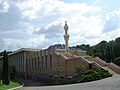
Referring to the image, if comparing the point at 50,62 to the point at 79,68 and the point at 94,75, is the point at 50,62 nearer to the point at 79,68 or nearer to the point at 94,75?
the point at 79,68

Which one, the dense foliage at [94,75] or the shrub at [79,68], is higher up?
the shrub at [79,68]

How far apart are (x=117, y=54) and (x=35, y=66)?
20888 millimetres

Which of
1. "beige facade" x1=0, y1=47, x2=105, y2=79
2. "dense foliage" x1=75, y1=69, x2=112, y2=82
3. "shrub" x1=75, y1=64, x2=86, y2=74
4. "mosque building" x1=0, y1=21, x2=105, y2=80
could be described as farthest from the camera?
"beige facade" x1=0, y1=47, x2=105, y2=79

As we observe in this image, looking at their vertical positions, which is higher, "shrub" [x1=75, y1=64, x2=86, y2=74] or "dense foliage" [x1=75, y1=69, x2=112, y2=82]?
"shrub" [x1=75, y1=64, x2=86, y2=74]

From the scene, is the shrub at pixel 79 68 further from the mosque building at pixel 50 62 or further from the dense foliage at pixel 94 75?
the dense foliage at pixel 94 75

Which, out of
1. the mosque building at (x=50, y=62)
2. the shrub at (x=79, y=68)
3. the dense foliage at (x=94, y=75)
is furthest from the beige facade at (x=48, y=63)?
the dense foliage at (x=94, y=75)

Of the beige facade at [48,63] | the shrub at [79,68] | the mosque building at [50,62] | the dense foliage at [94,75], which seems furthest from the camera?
the beige facade at [48,63]

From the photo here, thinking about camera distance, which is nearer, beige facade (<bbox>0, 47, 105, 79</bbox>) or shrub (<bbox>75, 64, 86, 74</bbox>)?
shrub (<bbox>75, 64, 86, 74</bbox>)

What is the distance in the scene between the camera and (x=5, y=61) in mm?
37594

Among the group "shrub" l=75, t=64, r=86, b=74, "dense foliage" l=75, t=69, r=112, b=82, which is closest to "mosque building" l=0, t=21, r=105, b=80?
"shrub" l=75, t=64, r=86, b=74

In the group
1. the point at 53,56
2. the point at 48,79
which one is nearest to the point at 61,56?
the point at 53,56

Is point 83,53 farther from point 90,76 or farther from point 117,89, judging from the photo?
point 117,89

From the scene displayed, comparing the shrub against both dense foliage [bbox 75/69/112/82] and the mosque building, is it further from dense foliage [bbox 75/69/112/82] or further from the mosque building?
dense foliage [bbox 75/69/112/82]

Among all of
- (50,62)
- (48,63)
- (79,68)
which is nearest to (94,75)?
(79,68)
